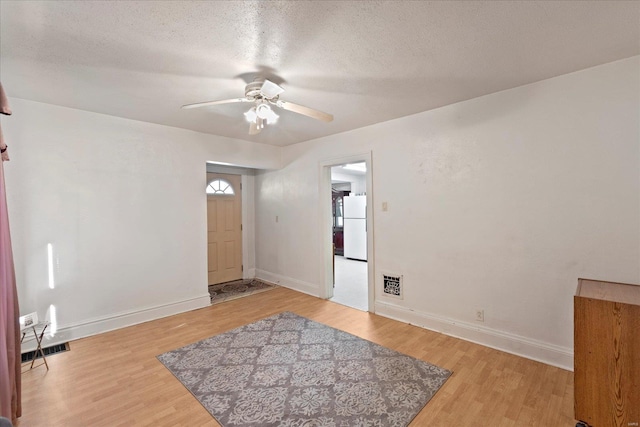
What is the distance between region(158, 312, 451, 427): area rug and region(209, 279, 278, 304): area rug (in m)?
1.37

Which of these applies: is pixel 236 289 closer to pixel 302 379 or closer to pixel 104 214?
pixel 104 214

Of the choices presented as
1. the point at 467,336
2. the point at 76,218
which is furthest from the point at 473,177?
the point at 76,218

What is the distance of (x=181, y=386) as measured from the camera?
87.5 inches

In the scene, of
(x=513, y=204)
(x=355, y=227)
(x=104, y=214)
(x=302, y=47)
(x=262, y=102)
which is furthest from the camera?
(x=355, y=227)

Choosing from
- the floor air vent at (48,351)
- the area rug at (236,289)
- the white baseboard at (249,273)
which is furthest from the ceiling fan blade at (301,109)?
the white baseboard at (249,273)

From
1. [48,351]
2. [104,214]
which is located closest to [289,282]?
[104,214]

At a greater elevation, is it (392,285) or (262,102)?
(262,102)

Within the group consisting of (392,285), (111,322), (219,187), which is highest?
(219,187)

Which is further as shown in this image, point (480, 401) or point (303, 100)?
point (303, 100)

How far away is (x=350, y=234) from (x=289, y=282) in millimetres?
3082

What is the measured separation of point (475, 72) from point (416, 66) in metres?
0.53

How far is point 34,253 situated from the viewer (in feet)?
9.30

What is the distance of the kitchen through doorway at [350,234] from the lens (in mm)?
4998

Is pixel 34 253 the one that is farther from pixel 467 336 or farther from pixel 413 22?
pixel 467 336
